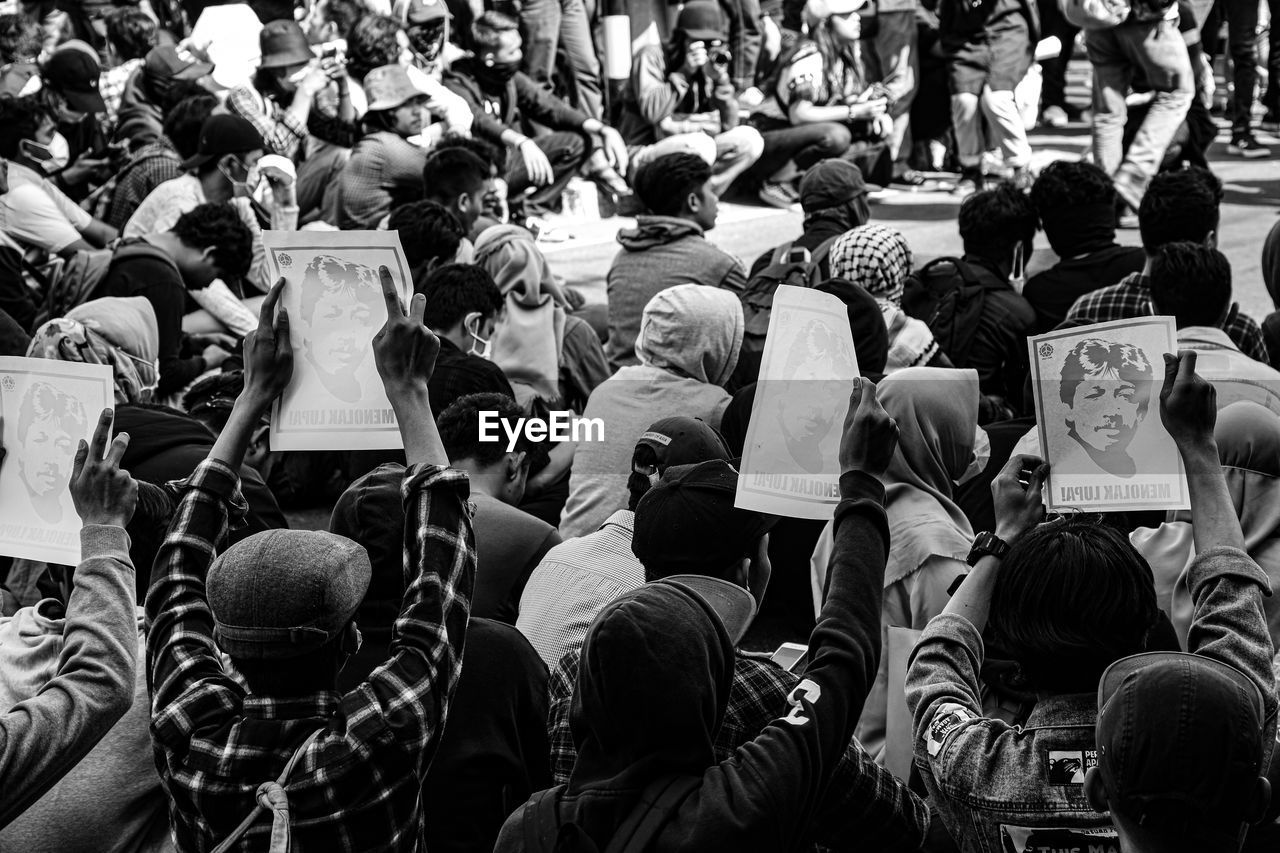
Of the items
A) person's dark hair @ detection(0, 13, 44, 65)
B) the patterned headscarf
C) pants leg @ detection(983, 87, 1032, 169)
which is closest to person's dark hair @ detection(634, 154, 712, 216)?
the patterned headscarf

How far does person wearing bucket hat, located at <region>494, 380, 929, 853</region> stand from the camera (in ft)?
6.19

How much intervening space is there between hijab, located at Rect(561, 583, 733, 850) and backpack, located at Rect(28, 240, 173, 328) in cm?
427

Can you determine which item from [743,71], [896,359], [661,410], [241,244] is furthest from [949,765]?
[743,71]

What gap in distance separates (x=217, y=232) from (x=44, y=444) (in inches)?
121

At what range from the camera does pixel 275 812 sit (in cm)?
203

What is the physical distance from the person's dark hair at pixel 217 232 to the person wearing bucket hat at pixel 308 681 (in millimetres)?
3608

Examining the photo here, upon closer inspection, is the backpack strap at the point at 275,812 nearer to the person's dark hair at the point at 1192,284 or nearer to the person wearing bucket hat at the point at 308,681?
the person wearing bucket hat at the point at 308,681

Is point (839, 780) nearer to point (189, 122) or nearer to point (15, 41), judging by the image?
point (189, 122)

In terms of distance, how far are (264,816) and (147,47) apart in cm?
916

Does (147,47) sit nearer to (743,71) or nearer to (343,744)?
(743,71)

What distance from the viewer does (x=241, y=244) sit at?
5.86 m

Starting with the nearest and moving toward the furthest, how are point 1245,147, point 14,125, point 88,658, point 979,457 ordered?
1. point 88,658
2. point 979,457
3. point 14,125
4. point 1245,147

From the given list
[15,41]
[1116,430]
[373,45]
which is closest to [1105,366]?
[1116,430]

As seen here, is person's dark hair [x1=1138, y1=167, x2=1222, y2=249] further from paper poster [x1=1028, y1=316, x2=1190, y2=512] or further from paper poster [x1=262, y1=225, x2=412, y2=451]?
paper poster [x1=262, y1=225, x2=412, y2=451]
